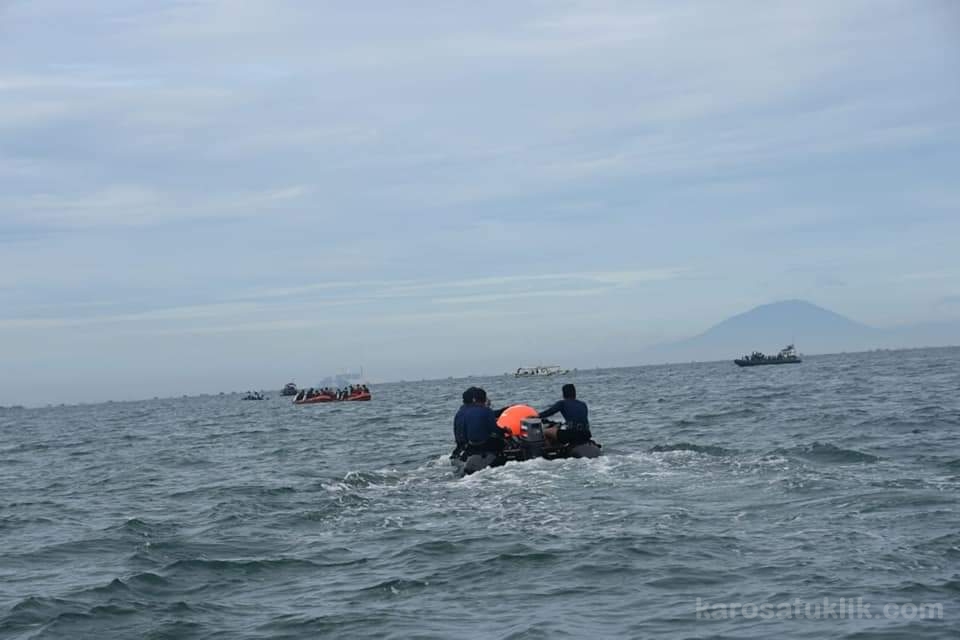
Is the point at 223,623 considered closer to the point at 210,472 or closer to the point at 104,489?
the point at 104,489

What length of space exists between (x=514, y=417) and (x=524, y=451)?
4.79 ft

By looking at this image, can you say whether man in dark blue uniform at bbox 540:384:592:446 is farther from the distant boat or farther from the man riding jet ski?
the distant boat

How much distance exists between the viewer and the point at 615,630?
9.68 metres

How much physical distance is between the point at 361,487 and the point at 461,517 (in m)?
5.49

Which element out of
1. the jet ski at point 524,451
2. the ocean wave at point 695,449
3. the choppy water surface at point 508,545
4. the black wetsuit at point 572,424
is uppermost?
the black wetsuit at point 572,424

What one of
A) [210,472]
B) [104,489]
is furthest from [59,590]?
[210,472]

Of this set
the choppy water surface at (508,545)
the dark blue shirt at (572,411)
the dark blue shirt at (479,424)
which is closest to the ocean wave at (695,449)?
the choppy water surface at (508,545)

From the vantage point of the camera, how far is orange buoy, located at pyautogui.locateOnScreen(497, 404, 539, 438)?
2391 cm

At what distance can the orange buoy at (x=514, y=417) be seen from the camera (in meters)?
23.9

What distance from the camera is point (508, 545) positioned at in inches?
544

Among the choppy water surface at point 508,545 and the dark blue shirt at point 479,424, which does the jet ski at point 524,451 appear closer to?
the dark blue shirt at point 479,424

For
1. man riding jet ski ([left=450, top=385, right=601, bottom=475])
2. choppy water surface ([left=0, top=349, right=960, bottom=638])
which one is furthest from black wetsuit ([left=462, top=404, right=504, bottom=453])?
choppy water surface ([left=0, top=349, right=960, bottom=638])

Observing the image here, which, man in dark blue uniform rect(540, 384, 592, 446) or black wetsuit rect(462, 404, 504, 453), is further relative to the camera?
man in dark blue uniform rect(540, 384, 592, 446)

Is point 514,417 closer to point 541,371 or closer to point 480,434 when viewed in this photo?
point 480,434
